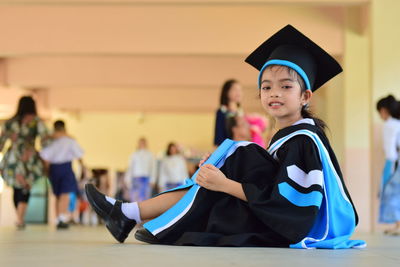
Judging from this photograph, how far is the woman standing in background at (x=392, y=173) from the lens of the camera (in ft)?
22.1

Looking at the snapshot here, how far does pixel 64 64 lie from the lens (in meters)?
14.1

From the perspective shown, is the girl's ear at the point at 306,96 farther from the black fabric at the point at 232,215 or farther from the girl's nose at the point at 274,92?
the black fabric at the point at 232,215

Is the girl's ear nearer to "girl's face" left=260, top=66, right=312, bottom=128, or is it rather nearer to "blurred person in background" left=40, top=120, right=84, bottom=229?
"girl's face" left=260, top=66, right=312, bottom=128

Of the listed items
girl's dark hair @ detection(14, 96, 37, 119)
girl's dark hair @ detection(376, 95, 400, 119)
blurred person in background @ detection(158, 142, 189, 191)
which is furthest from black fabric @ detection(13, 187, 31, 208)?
blurred person in background @ detection(158, 142, 189, 191)

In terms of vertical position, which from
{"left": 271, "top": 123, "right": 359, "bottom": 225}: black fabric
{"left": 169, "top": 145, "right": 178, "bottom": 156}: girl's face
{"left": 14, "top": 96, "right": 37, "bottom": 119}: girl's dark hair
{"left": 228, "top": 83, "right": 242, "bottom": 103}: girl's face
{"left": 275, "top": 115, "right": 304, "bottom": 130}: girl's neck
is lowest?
{"left": 271, "top": 123, "right": 359, "bottom": 225}: black fabric

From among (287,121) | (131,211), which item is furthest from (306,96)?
(131,211)

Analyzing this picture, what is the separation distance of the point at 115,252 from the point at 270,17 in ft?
27.0

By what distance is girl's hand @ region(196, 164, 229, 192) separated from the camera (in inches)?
119

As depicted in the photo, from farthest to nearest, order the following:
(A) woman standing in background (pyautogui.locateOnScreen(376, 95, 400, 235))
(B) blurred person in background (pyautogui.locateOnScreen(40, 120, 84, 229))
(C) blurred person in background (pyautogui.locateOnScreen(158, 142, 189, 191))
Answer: (C) blurred person in background (pyautogui.locateOnScreen(158, 142, 189, 191)) < (B) blurred person in background (pyautogui.locateOnScreen(40, 120, 84, 229)) < (A) woman standing in background (pyautogui.locateOnScreen(376, 95, 400, 235))

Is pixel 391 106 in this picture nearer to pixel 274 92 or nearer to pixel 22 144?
pixel 22 144

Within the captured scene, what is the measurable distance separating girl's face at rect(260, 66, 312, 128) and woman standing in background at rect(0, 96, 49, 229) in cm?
419

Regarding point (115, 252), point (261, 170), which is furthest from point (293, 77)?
point (115, 252)

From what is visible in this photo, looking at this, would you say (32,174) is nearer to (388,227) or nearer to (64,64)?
(388,227)

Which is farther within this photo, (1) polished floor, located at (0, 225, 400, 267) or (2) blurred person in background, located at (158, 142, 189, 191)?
(2) blurred person in background, located at (158, 142, 189, 191)
